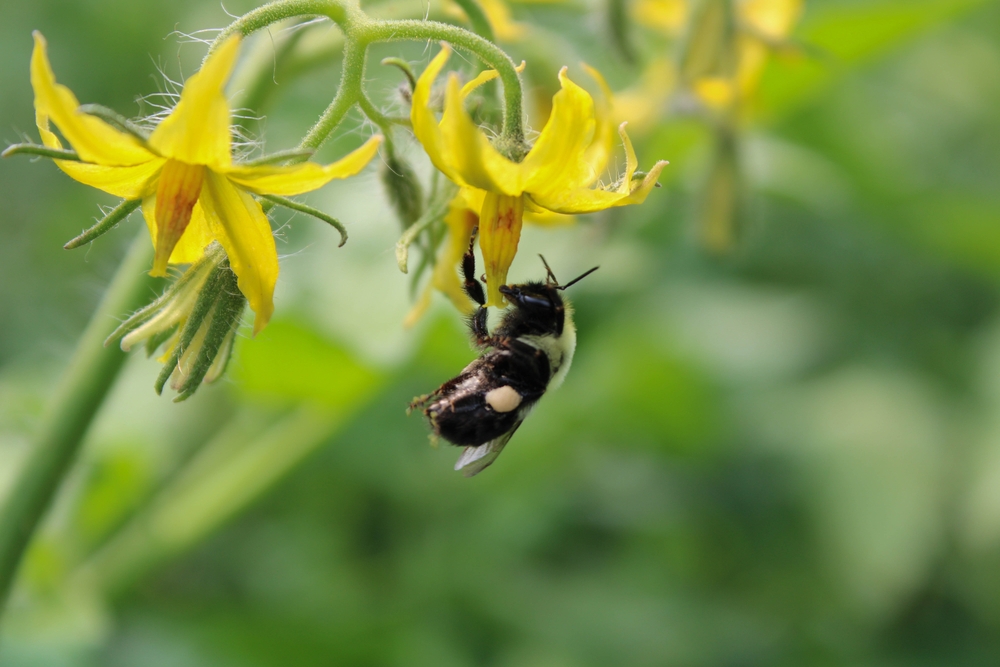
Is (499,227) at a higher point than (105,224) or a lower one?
lower

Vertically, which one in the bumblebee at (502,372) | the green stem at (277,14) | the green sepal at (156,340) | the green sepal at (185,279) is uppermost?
the green stem at (277,14)

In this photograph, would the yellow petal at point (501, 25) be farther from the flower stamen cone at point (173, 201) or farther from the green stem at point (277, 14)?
the flower stamen cone at point (173, 201)

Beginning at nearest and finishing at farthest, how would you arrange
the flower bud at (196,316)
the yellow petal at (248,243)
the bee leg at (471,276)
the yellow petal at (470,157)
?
the yellow petal at (470,157) < the yellow petal at (248,243) < the flower bud at (196,316) < the bee leg at (471,276)

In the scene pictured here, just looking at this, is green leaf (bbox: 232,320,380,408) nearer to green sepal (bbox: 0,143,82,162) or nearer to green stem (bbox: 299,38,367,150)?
green stem (bbox: 299,38,367,150)

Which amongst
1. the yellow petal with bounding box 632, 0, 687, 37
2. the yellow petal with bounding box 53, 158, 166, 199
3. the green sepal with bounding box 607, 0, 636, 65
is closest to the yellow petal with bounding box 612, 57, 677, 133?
the yellow petal with bounding box 632, 0, 687, 37

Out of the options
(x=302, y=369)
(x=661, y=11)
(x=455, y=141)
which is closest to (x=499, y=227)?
(x=455, y=141)

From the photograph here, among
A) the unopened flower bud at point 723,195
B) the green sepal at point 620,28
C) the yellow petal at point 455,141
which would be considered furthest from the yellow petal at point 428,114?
the unopened flower bud at point 723,195

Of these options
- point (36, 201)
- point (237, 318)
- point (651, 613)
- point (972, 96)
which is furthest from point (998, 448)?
point (36, 201)

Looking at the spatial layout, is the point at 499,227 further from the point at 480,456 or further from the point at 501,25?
the point at 501,25
